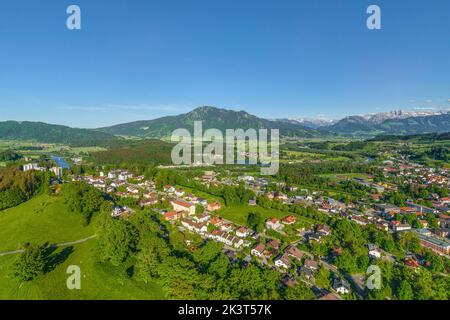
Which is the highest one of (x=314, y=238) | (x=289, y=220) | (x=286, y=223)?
(x=289, y=220)

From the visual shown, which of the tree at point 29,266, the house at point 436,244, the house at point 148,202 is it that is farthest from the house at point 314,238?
the tree at point 29,266

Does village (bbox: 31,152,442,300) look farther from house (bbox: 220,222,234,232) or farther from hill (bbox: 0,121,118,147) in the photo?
hill (bbox: 0,121,118,147)

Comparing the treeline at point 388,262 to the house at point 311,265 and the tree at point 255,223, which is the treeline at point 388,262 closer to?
the house at point 311,265

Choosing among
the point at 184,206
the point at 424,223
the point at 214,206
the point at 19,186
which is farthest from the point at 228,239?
the point at 19,186

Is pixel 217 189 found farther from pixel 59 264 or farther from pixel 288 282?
pixel 59 264

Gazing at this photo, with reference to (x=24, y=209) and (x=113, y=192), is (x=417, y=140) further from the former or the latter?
(x=24, y=209)
